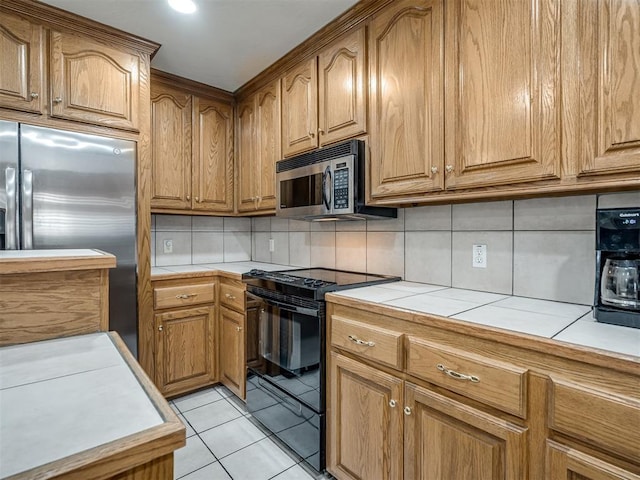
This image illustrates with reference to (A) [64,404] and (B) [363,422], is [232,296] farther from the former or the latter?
(A) [64,404]

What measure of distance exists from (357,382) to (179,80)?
2.47 m

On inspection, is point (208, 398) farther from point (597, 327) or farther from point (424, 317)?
point (597, 327)

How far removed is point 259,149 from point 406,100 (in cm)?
135

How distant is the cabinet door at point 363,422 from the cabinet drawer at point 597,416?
53 cm

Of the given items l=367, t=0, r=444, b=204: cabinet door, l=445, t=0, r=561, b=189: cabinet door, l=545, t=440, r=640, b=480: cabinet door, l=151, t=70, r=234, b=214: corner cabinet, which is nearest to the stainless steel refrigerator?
l=151, t=70, r=234, b=214: corner cabinet

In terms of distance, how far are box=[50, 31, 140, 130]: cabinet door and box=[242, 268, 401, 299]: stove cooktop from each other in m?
1.28

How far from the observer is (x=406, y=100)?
1586 mm

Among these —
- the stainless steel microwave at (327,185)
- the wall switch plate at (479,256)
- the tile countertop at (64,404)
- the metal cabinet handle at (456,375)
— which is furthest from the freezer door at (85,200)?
the wall switch plate at (479,256)

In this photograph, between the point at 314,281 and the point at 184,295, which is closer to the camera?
the point at 314,281

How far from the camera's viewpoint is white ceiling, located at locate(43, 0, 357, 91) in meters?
1.77

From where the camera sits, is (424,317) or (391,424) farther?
(391,424)

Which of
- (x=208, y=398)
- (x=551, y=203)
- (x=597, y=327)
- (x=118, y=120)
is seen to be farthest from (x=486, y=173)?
(x=208, y=398)

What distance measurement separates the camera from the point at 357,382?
57.4 inches

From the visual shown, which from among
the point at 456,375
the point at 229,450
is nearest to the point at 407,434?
the point at 456,375
